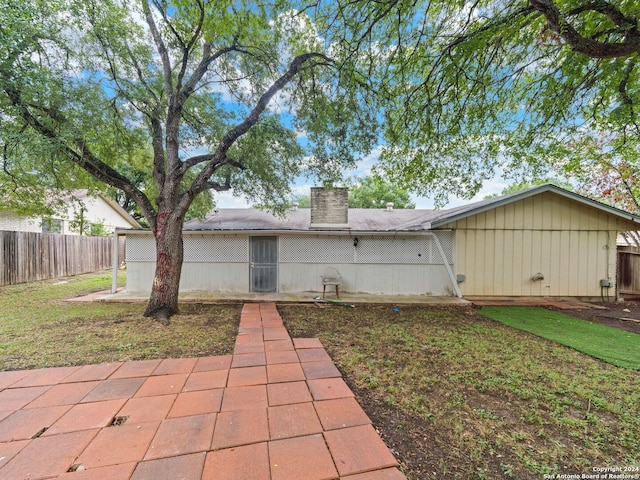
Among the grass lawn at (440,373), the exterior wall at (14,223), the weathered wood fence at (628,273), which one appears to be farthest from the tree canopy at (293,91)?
the exterior wall at (14,223)

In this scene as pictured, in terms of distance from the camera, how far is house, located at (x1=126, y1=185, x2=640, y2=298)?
25.2ft

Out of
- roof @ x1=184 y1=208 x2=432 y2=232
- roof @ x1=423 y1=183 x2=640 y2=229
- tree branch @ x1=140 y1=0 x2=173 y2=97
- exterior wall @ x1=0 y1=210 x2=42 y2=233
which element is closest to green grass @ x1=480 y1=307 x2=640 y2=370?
roof @ x1=423 y1=183 x2=640 y2=229

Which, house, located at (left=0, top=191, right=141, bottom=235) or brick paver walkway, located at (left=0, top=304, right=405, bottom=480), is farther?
house, located at (left=0, top=191, right=141, bottom=235)

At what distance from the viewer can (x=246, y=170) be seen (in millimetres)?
6312

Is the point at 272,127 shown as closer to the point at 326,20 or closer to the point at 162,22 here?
the point at 326,20

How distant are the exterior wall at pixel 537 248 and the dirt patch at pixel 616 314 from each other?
783mm

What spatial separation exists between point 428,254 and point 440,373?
5148 mm

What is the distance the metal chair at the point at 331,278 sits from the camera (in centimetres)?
743

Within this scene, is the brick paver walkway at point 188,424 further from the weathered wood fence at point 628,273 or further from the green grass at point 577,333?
the weathered wood fence at point 628,273

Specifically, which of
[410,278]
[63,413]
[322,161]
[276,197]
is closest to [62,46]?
[276,197]

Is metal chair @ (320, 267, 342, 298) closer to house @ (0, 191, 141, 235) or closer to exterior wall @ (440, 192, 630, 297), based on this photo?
exterior wall @ (440, 192, 630, 297)

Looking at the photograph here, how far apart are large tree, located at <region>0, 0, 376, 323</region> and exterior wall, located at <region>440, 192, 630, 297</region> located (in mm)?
4632

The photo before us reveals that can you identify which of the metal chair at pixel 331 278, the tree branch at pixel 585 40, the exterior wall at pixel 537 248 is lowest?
the metal chair at pixel 331 278

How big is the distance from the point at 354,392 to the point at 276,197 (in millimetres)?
5232
